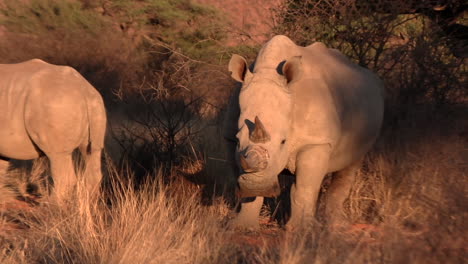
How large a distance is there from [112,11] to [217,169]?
1428 cm

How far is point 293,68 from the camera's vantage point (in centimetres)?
589

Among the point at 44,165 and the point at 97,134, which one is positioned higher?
the point at 97,134

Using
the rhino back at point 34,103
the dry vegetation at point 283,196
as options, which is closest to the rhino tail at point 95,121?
the rhino back at point 34,103

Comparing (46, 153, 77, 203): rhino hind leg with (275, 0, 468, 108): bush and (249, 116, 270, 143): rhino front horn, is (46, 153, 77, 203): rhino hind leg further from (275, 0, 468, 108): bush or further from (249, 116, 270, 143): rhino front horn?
(275, 0, 468, 108): bush

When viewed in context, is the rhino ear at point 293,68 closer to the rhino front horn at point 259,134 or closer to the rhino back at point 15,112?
the rhino front horn at point 259,134

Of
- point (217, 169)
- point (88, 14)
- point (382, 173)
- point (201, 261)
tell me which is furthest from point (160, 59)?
point (201, 261)

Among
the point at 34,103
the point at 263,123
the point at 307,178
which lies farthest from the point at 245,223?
the point at 34,103

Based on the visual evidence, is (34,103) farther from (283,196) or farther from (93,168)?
(283,196)

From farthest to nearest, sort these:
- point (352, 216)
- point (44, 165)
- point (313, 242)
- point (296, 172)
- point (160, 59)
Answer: point (160, 59) < point (44, 165) < point (352, 216) < point (296, 172) < point (313, 242)

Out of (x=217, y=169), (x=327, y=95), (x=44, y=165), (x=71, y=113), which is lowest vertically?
(x=44, y=165)

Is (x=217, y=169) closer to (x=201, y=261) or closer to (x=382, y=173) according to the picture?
(x=382, y=173)

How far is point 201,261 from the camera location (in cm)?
475

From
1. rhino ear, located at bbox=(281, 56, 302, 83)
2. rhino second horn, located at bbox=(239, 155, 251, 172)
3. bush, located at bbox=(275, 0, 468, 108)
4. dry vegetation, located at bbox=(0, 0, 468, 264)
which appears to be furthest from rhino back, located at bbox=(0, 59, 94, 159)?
bush, located at bbox=(275, 0, 468, 108)

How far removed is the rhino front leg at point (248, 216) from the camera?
21.0 ft
